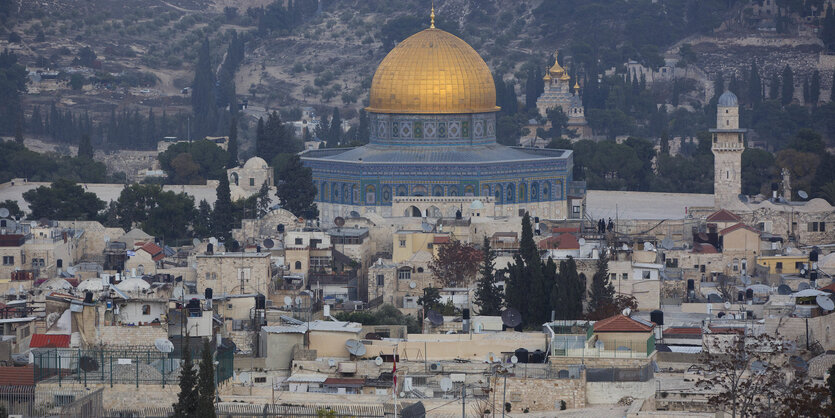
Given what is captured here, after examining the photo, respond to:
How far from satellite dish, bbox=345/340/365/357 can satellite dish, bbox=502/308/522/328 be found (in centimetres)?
365

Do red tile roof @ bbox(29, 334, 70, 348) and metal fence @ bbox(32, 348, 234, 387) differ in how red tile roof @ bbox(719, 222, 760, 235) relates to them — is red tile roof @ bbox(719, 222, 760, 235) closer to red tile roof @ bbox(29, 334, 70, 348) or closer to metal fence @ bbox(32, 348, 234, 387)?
red tile roof @ bbox(29, 334, 70, 348)

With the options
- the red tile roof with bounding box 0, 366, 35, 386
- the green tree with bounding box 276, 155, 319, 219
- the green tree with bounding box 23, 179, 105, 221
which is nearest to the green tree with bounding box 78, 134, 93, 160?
the green tree with bounding box 23, 179, 105, 221

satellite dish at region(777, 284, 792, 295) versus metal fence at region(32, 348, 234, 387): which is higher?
satellite dish at region(777, 284, 792, 295)

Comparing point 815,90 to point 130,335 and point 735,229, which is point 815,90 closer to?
point 735,229

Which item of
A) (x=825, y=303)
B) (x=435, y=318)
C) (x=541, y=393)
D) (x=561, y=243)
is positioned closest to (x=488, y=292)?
(x=435, y=318)

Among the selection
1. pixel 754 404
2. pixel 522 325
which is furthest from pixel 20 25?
pixel 754 404

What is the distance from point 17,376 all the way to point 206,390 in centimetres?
474

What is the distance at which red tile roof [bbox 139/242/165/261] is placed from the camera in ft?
177

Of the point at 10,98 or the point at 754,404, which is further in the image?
the point at 10,98

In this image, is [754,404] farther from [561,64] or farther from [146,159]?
[561,64]

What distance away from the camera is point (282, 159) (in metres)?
75.7

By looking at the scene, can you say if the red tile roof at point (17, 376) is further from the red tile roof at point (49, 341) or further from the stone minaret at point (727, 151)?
the stone minaret at point (727, 151)

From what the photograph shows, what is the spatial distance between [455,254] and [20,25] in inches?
2981

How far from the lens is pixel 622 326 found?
38031 mm
